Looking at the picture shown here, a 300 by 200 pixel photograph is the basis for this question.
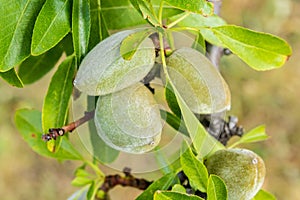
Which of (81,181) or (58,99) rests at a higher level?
(58,99)

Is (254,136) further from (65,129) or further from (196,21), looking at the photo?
(65,129)

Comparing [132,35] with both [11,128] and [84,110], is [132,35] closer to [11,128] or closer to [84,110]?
[84,110]

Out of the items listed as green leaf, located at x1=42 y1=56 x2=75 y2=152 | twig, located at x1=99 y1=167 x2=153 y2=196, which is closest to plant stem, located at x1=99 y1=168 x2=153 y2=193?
twig, located at x1=99 y1=167 x2=153 y2=196

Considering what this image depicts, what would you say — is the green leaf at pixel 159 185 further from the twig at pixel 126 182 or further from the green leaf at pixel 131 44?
the green leaf at pixel 131 44

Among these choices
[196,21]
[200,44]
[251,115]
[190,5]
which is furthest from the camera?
[251,115]

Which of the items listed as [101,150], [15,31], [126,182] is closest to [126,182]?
[126,182]

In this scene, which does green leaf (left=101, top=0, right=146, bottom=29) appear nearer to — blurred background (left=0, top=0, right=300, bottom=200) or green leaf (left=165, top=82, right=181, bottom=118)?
green leaf (left=165, top=82, right=181, bottom=118)

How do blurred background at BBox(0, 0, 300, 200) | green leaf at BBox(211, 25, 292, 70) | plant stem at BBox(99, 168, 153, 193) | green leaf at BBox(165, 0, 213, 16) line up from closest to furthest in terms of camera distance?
green leaf at BBox(165, 0, 213, 16), green leaf at BBox(211, 25, 292, 70), plant stem at BBox(99, 168, 153, 193), blurred background at BBox(0, 0, 300, 200)
